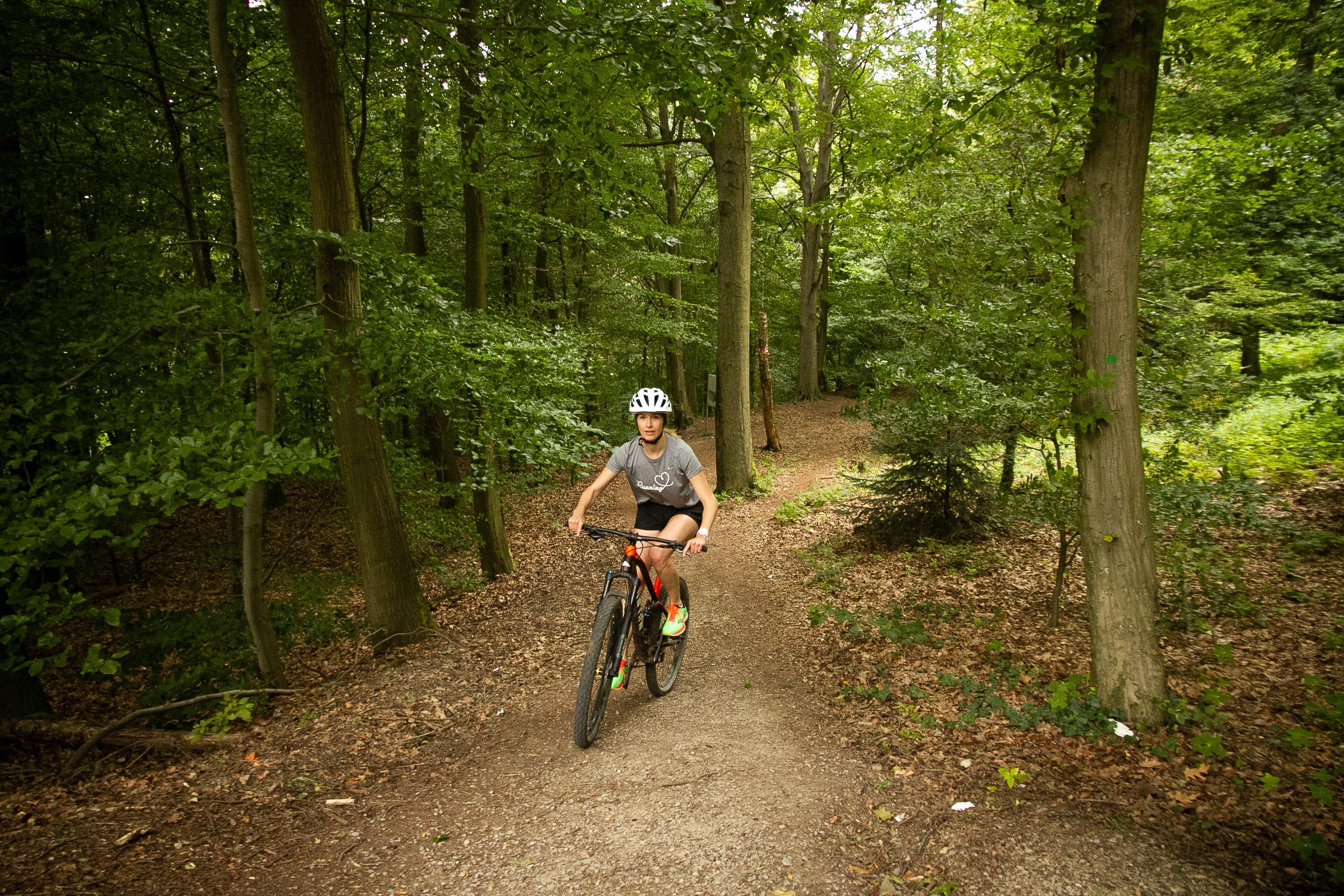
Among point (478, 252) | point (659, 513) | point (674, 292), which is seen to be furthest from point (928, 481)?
point (674, 292)

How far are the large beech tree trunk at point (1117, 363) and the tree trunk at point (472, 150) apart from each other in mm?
5198

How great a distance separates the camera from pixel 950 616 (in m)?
6.59

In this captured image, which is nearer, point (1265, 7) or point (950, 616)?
point (950, 616)

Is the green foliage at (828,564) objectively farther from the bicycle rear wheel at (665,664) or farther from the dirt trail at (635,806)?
the bicycle rear wheel at (665,664)

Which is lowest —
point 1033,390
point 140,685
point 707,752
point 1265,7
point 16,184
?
point 140,685

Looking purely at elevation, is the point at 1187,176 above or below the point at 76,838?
above

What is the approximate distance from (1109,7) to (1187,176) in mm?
5302

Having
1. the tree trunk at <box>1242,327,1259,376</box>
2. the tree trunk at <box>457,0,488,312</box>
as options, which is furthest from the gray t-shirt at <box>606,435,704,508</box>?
the tree trunk at <box>1242,327,1259,376</box>

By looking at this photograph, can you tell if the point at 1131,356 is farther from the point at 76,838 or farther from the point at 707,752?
the point at 76,838

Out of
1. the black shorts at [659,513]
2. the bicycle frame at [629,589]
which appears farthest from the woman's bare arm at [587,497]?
the black shorts at [659,513]

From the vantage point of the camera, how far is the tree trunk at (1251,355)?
11320 millimetres

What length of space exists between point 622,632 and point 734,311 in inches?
341

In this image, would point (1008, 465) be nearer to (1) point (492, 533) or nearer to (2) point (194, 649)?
(1) point (492, 533)

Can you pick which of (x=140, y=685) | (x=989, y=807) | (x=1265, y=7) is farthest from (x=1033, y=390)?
(x=140, y=685)
